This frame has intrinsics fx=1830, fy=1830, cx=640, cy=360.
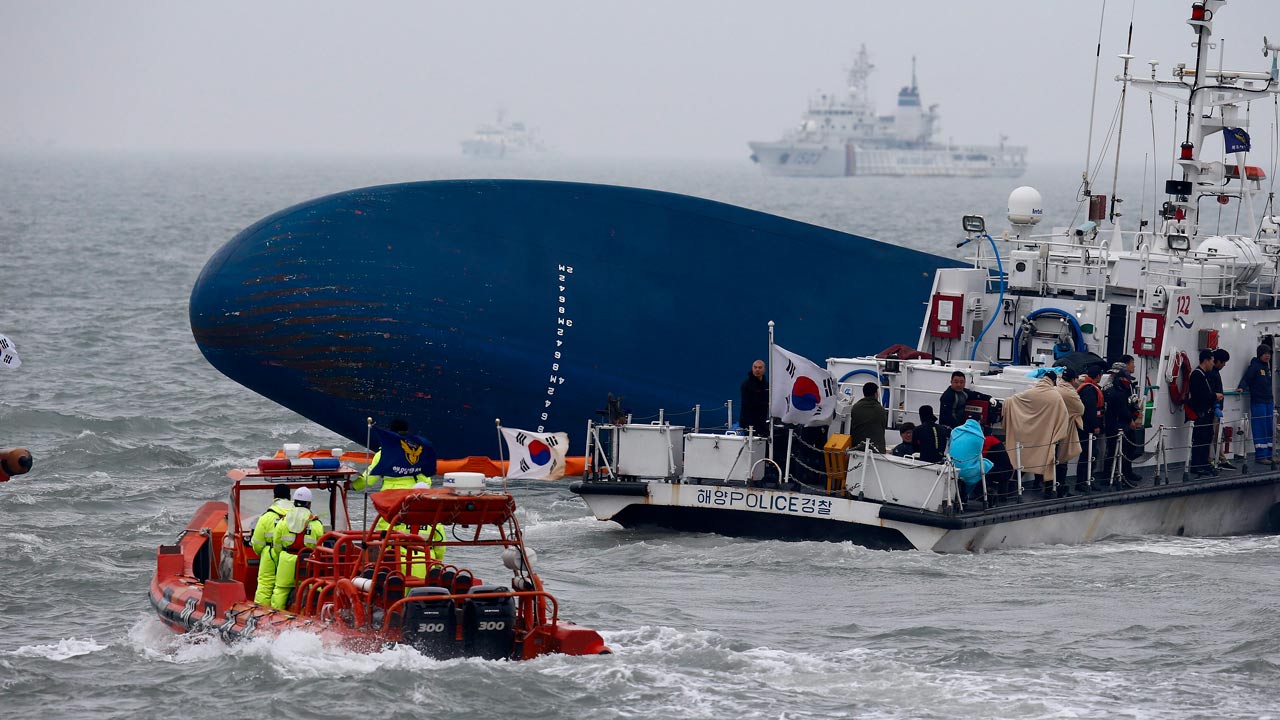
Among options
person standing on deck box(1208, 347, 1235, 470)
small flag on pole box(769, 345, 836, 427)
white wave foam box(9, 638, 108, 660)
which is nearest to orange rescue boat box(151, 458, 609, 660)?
white wave foam box(9, 638, 108, 660)

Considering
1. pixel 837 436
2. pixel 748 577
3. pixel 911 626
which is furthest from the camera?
pixel 837 436

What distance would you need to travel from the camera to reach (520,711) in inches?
490

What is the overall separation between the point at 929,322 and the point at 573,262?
460 cm

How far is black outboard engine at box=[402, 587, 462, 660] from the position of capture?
506 inches

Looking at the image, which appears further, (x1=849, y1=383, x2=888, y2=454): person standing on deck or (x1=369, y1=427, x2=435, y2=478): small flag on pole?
(x1=849, y1=383, x2=888, y2=454): person standing on deck

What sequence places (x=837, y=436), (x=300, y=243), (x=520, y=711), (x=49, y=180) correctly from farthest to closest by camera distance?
(x=49, y=180) < (x=300, y=243) < (x=837, y=436) < (x=520, y=711)

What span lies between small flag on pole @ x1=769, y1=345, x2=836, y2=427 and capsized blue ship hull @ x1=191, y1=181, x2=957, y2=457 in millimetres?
5102

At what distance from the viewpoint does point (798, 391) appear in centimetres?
1831

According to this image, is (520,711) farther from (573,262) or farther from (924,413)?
(573,262)

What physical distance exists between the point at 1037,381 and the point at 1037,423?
0.68 meters

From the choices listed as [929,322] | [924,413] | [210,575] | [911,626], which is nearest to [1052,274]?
[929,322]

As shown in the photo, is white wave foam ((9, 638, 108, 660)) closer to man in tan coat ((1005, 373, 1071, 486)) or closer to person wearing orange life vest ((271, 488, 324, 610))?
person wearing orange life vest ((271, 488, 324, 610))

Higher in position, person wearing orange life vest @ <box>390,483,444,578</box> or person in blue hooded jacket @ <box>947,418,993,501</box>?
person in blue hooded jacket @ <box>947,418,993,501</box>

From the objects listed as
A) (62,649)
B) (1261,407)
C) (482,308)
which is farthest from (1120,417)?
(62,649)
